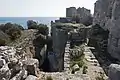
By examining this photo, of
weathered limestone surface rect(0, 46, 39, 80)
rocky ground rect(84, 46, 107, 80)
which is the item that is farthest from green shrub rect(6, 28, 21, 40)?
weathered limestone surface rect(0, 46, 39, 80)

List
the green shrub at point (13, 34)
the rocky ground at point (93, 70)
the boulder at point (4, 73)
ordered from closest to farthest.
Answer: the boulder at point (4, 73), the rocky ground at point (93, 70), the green shrub at point (13, 34)

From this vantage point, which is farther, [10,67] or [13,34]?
[13,34]

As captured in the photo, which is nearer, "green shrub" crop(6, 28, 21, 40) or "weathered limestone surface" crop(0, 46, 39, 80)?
"weathered limestone surface" crop(0, 46, 39, 80)

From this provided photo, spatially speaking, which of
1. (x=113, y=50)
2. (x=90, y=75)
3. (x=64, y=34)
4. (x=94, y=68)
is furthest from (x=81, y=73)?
(x=64, y=34)

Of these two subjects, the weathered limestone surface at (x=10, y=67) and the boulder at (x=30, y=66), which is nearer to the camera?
the weathered limestone surface at (x=10, y=67)

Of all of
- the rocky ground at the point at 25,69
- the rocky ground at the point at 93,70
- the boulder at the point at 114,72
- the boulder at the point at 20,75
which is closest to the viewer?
the boulder at the point at 114,72

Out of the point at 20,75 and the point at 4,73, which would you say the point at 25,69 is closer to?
the point at 20,75

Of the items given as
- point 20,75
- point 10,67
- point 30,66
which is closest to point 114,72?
point 20,75

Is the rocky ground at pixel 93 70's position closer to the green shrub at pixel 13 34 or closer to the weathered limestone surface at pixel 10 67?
the weathered limestone surface at pixel 10 67

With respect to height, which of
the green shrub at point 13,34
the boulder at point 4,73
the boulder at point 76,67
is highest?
the boulder at point 4,73

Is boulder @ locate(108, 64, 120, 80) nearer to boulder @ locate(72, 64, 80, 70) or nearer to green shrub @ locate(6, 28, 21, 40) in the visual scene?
boulder @ locate(72, 64, 80, 70)

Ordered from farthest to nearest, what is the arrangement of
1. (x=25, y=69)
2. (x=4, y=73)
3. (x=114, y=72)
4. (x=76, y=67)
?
(x=76, y=67), (x=25, y=69), (x=4, y=73), (x=114, y=72)

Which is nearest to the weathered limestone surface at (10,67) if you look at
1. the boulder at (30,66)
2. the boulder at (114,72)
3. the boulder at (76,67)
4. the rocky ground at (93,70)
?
the boulder at (30,66)

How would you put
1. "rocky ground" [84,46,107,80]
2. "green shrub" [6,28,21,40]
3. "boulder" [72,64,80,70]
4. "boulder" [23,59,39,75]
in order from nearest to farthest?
1. "boulder" [23,59,39,75]
2. "rocky ground" [84,46,107,80]
3. "boulder" [72,64,80,70]
4. "green shrub" [6,28,21,40]
